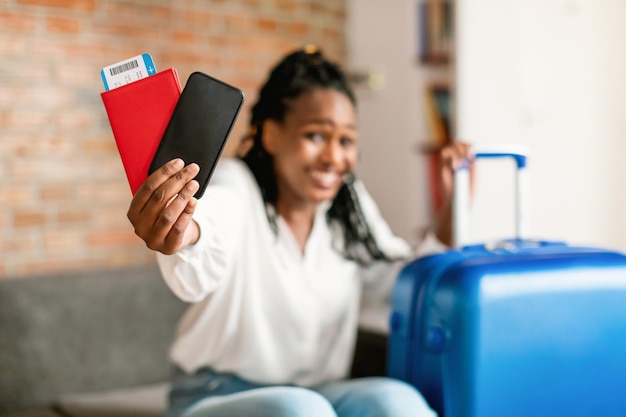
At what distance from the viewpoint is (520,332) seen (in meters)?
1.21

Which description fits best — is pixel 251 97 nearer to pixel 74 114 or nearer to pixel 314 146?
pixel 74 114

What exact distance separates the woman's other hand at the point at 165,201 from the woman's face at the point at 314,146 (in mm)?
504

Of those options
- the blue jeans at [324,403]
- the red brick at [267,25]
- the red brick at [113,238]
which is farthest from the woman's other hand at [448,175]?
the red brick at [267,25]

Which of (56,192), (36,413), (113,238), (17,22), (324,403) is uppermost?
(17,22)

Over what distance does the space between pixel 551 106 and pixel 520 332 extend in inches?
56.0

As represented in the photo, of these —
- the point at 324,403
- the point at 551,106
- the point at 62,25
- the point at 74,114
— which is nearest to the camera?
the point at 324,403

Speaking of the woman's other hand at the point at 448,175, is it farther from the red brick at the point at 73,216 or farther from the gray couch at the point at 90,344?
the red brick at the point at 73,216

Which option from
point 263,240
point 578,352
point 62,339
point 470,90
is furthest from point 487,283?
point 470,90

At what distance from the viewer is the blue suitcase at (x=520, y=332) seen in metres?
1.19

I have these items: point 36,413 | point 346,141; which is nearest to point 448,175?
point 346,141

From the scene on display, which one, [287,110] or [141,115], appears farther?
[287,110]

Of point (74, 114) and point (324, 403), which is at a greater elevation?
point (74, 114)

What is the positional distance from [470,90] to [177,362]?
54.1 inches

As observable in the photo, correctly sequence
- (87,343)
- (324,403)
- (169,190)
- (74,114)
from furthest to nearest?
(74,114) → (87,343) → (324,403) → (169,190)
